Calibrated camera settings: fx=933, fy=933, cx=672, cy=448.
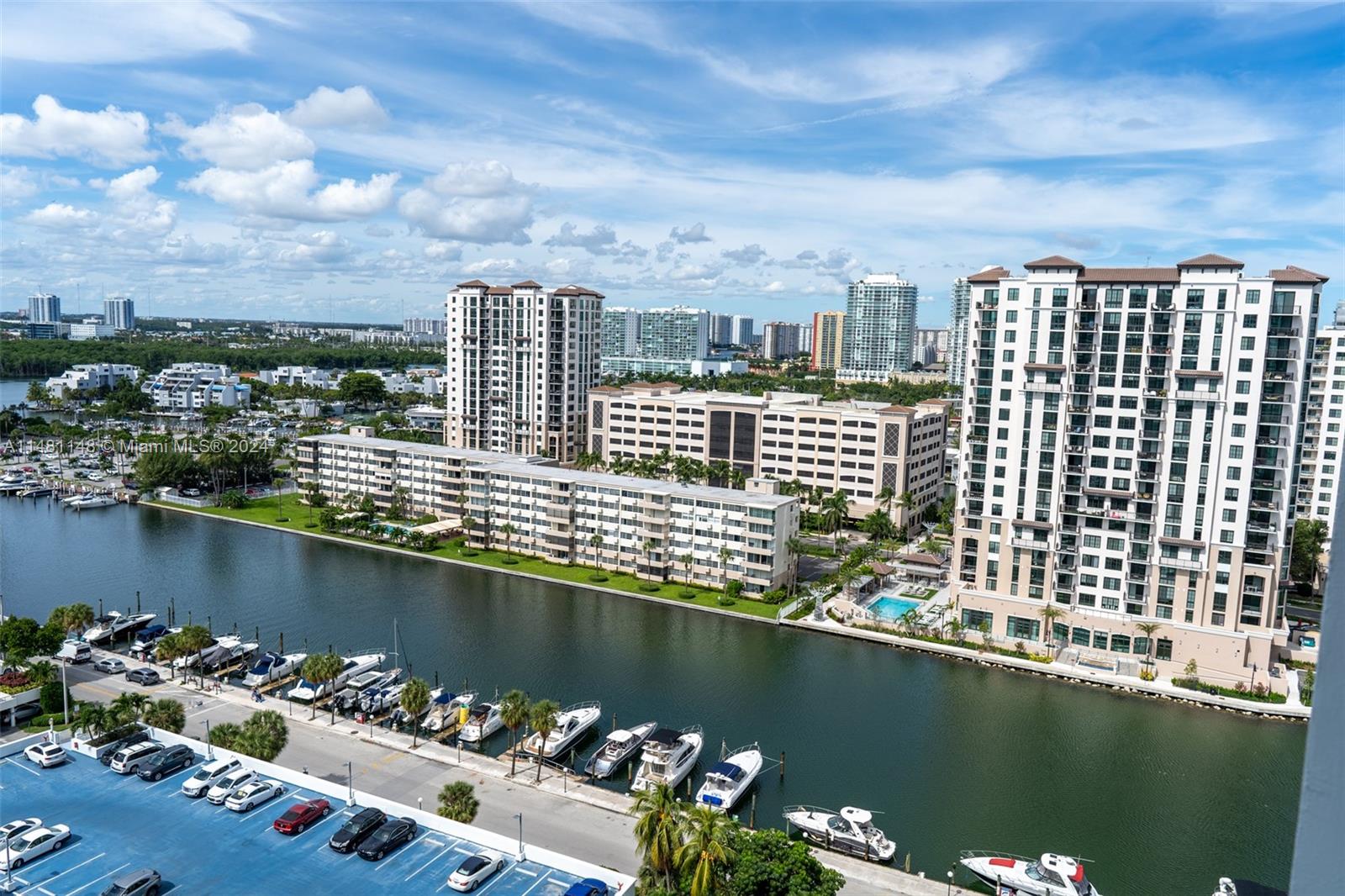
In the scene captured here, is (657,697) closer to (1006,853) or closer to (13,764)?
(1006,853)

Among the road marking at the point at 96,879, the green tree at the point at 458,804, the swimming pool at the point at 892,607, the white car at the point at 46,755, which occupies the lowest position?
the swimming pool at the point at 892,607

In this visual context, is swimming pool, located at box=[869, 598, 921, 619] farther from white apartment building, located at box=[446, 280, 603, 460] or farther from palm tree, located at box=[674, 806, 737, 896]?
white apartment building, located at box=[446, 280, 603, 460]

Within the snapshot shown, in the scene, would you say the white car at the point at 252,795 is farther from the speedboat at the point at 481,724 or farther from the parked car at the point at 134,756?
the speedboat at the point at 481,724

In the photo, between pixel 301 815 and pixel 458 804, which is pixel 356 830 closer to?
pixel 301 815

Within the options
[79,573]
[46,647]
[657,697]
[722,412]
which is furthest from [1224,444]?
[79,573]

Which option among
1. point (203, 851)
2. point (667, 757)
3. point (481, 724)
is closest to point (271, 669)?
point (481, 724)

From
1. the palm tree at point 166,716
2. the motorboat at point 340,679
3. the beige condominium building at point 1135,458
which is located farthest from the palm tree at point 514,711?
the beige condominium building at point 1135,458

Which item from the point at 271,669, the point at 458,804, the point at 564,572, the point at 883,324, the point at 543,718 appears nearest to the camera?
the point at 458,804
